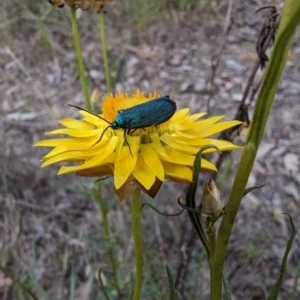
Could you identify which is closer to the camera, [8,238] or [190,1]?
[8,238]

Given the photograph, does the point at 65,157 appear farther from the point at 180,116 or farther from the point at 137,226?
the point at 180,116

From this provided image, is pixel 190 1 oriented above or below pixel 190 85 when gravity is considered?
above

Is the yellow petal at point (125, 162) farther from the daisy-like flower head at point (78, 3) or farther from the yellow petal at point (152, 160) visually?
the daisy-like flower head at point (78, 3)

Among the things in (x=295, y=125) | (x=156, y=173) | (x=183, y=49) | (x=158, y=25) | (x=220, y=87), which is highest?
(x=158, y=25)

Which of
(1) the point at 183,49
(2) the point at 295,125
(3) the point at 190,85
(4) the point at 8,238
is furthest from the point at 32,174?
(1) the point at 183,49

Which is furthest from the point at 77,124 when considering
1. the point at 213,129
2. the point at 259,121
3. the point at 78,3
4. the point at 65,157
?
the point at 259,121

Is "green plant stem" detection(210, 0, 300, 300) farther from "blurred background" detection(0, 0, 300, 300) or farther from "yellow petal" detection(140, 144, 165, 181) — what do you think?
"blurred background" detection(0, 0, 300, 300)

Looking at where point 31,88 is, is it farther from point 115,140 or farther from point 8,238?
point 115,140
